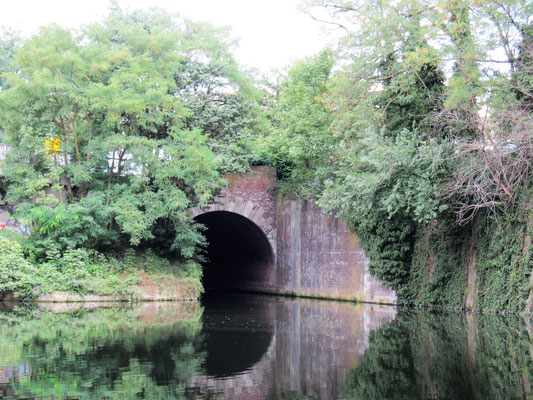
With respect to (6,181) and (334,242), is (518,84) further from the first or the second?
(6,181)

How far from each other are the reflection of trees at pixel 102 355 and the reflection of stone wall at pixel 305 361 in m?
0.61

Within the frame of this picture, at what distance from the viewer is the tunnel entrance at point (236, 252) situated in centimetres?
2533

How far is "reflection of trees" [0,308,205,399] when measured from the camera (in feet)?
20.5

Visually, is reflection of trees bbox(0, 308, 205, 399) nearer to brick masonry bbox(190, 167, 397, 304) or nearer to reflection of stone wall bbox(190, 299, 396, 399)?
reflection of stone wall bbox(190, 299, 396, 399)

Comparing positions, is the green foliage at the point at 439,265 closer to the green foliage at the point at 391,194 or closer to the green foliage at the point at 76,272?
the green foliage at the point at 391,194

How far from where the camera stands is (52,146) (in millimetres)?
19875

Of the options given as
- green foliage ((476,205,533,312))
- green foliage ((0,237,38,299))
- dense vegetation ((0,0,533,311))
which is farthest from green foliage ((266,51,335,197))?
green foliage ((0,237,38,299))

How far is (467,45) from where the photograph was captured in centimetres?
1462

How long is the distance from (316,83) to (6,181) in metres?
10.8

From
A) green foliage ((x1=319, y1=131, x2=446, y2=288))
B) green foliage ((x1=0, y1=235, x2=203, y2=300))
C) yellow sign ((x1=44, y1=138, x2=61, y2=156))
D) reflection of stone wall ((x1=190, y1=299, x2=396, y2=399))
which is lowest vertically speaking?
reflection of stone wall ((x1=190, y1=299, x2=396, y2=399))

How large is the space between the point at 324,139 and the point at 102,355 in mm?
14361

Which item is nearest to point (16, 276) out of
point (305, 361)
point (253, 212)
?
point (253, 212)

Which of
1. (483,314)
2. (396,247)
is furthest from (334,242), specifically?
(483,314)

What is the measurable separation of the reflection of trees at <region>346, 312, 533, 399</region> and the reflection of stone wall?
0.24m
